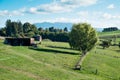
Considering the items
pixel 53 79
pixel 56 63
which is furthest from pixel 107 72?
pixel 53 79

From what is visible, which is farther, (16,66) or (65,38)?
(65,38)

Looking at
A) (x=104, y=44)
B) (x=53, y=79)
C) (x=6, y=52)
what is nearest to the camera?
(x=53, y=79)

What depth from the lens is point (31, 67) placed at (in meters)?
57.6

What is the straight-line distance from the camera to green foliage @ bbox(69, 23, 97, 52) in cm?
8881

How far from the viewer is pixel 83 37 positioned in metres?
89.4

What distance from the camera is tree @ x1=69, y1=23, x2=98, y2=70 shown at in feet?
291

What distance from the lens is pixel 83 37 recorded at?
8944 cm

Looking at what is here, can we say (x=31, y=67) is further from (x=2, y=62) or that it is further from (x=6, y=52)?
(x=6, y=52)

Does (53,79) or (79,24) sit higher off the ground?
(79,24)

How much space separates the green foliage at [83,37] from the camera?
291 feet

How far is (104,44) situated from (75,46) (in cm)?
5445

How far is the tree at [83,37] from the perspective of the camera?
88.8m

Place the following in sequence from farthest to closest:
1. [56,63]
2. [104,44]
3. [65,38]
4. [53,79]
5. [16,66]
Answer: [65,38], [104,44], [56,63], [16,66], [53,79]

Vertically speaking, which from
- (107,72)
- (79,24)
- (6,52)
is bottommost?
(107,72)
